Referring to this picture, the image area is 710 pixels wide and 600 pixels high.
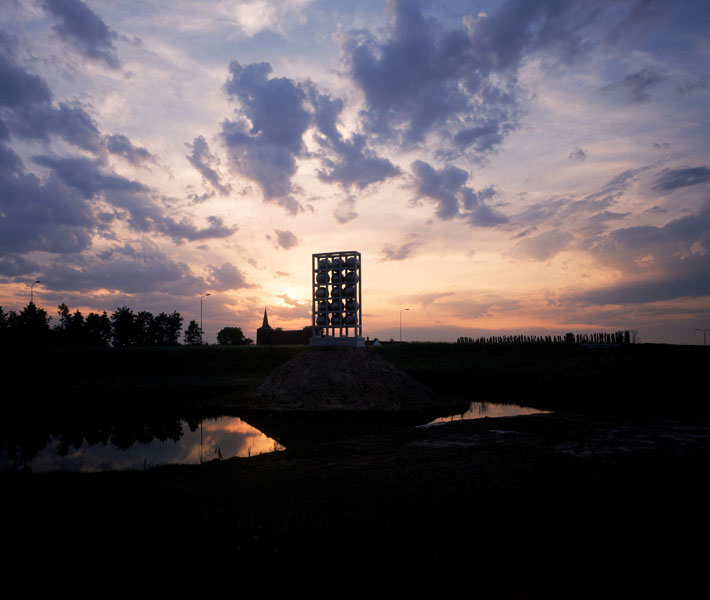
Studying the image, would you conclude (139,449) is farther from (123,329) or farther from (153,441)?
(123,329)

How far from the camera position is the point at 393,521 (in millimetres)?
8555

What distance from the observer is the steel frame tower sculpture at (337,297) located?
1384 inches

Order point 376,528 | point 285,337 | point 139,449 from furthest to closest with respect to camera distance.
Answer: point 285,337
point 139,449
point 376,528

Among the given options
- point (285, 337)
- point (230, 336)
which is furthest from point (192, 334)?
point (285, 337)

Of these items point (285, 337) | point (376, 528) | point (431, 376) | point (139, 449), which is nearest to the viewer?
point (376, 528)

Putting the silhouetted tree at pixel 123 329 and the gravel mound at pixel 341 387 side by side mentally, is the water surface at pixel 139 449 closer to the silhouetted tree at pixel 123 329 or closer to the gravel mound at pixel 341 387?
the gravel mound at pixel 341 387

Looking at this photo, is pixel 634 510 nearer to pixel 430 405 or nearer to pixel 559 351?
pixel 430 405

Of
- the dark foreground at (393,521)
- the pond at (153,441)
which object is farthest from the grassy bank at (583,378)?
the dark foreground at (393,521)

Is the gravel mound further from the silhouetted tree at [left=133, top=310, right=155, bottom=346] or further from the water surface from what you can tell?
the silhouetted tree at [left=133, top=310, right=155, bottom=346]

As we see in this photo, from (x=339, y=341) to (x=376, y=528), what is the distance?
27.2m

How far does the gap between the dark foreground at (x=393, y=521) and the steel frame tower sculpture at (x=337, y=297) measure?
17.9 meters

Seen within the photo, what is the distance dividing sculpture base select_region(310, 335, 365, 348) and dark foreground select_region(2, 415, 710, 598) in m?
21.2

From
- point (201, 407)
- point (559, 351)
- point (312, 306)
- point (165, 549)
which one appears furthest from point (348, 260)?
point (559, 351)

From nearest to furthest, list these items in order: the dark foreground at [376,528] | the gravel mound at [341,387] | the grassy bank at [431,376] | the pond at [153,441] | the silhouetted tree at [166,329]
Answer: the dark foreground at [376,528]
the pond at [153,441]
the gravel mound at [341,387]
the grassy bank at [431,376]
the silhouetted tree at [166,329]
